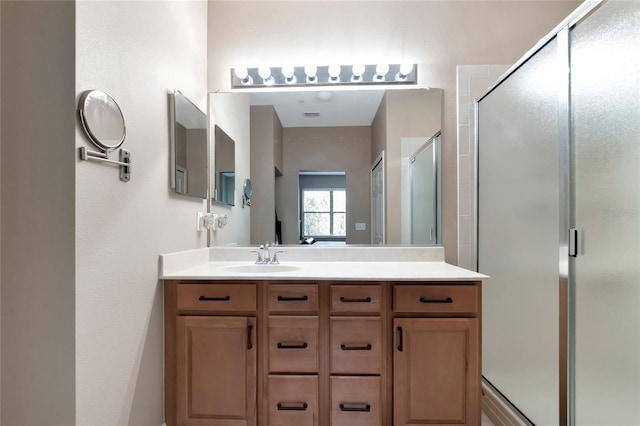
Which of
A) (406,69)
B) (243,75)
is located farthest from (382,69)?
(243,75)

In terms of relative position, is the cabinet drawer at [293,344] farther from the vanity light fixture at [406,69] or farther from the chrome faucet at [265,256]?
the vanity light fixture at [406,69]

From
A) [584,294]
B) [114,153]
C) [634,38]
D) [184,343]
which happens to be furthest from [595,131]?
[184,343]

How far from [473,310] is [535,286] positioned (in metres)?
0.34

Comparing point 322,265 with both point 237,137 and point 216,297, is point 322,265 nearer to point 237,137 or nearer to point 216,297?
point 216,297

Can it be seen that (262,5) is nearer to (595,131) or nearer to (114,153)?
(114,153)

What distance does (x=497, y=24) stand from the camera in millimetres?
2031

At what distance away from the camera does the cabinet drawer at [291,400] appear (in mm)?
1466

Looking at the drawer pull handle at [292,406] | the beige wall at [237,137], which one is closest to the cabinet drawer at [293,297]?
the drawer pull handle at [292,406]

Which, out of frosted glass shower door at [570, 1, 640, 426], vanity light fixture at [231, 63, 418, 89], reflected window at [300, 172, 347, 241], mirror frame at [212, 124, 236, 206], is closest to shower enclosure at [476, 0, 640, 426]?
frosted glass shower door at [570, 1, 640, 426]

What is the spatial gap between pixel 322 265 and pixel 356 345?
554mm

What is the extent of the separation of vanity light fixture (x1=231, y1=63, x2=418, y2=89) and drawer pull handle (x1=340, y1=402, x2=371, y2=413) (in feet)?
6.11

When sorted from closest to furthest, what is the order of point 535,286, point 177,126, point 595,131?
point 595,131, point 535,286, point 177,126

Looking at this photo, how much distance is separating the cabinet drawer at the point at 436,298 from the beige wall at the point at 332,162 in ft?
2.14

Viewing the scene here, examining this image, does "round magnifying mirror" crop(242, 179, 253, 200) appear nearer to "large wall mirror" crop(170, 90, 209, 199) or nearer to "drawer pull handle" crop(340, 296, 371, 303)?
"large wall mirror" crop(170, 90, 209, 199)
